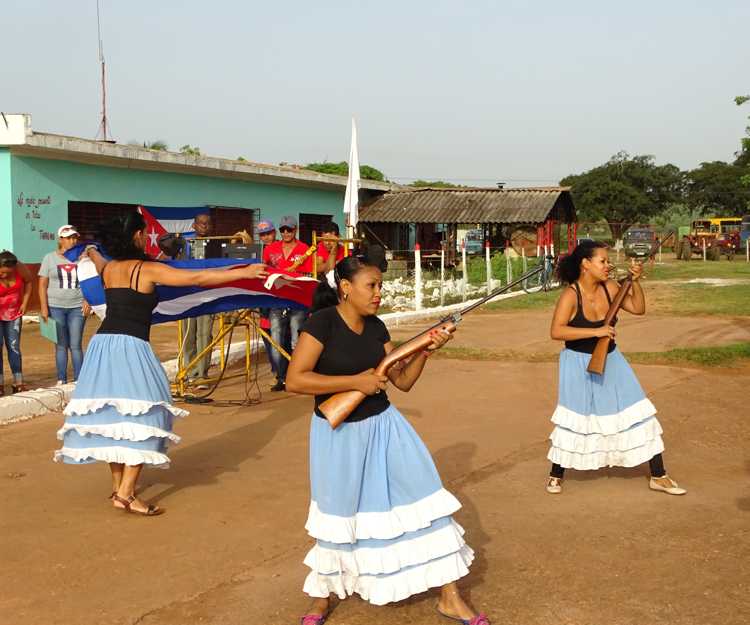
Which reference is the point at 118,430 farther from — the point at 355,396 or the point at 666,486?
the point at 666,486

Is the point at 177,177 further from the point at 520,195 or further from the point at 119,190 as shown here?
the point at 520,195

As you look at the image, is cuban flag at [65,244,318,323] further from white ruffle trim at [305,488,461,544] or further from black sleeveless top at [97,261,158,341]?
white ruffle trim at [305,488,461,544]

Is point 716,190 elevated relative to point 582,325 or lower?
elevated

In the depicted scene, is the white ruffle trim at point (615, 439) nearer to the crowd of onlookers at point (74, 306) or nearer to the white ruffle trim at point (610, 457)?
the white ruffle trim at point (610, 457)

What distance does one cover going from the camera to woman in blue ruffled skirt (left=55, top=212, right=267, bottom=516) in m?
5.63

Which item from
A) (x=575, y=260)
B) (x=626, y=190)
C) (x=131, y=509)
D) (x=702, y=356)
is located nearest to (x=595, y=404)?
(x=575, y=260)

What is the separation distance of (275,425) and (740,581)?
477cm

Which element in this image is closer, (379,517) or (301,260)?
(379,517)

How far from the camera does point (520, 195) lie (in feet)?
109

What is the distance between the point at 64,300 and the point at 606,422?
6.03m

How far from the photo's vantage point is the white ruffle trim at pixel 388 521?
378 cm

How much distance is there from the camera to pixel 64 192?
17328 mm

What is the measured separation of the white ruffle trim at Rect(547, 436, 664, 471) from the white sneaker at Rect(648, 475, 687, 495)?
0.18m

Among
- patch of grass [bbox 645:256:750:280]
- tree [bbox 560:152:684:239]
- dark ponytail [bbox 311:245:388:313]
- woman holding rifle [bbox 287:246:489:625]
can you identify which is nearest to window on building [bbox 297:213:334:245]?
patch of grass [bbox 645:256:750:280]
